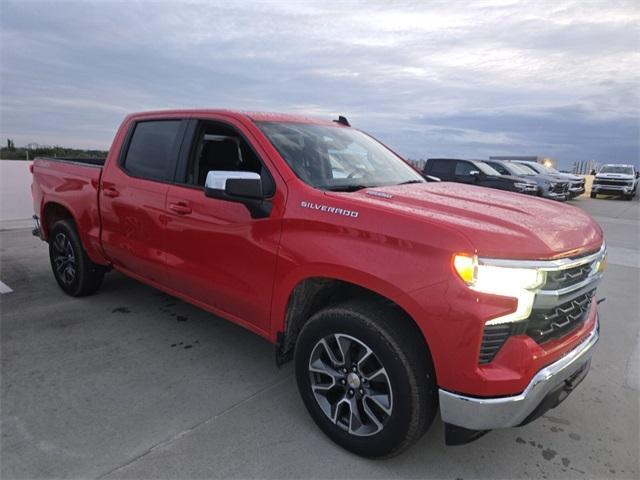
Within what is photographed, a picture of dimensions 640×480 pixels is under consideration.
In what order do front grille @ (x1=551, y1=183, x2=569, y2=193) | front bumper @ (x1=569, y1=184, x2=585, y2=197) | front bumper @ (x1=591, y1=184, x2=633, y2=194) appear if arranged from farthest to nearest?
front bumper @ (x1=591, y1=184, x2=633, y2=194) < front bumper @ (x1=569, y1=184, x2=585, y2=197) < front grille @ (x1=551, y1=183, x2=569, y2=193)

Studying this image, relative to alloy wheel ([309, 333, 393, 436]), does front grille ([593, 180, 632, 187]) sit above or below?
above

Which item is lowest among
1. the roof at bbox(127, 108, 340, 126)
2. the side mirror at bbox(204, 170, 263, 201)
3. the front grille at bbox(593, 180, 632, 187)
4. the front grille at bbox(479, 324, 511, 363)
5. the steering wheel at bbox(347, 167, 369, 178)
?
the front grille at bbox(479, 324, 511, 363)

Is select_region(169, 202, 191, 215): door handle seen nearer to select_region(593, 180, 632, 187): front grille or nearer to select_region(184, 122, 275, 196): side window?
select_region(184, 122, 275, 196): side window

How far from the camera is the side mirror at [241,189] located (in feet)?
8.69

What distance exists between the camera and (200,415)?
2.78 meters

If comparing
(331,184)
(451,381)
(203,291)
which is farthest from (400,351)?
(203,291)

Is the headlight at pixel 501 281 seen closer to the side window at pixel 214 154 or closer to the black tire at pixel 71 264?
the side window at pixel 214 154

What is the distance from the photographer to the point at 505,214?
7.93ft

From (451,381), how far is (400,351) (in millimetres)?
262

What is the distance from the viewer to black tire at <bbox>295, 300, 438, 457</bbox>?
2.18 m

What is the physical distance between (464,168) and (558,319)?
14067mm

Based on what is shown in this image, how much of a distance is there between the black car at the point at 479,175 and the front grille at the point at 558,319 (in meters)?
12.8

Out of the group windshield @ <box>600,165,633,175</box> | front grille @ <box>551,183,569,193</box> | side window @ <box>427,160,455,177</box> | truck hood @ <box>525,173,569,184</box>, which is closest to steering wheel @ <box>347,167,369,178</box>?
side window @ <box>427,160,455,177</box>

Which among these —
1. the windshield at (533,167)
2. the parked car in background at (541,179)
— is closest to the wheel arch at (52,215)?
the parked car in background at (541,179)
